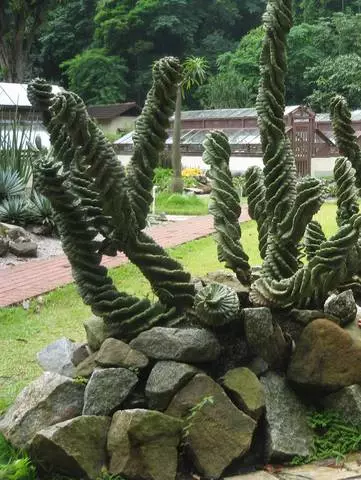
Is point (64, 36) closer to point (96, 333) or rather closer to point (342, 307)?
point (96, 333)

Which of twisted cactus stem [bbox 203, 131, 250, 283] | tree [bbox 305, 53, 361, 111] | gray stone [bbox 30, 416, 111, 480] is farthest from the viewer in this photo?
tree [bbox 305, 53, 361, 111]

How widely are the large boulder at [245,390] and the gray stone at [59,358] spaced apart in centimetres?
90

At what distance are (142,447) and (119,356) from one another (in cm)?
50

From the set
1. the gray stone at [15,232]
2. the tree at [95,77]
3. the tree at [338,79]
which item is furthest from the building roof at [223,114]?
the gray stone at [15,232]

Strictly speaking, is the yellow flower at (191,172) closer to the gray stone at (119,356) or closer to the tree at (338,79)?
the tree at (338,79)

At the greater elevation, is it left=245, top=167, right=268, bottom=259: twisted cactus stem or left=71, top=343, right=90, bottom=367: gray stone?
left=245, top=167, right=268, bottom=259: twisted cactus stem

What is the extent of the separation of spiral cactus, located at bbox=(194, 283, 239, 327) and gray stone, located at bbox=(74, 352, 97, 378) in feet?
1.92

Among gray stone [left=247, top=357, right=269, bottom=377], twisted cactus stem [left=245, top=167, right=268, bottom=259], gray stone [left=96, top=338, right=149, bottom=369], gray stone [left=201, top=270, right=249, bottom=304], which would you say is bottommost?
gray stone [left=247, top=357, right=269, bottom=377]

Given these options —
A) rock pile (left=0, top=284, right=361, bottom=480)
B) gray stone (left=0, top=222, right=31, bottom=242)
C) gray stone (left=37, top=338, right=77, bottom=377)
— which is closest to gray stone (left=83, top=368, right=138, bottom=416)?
rock pile (left=0, top=284, right=361, bottom=480)

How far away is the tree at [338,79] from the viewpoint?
2925cm

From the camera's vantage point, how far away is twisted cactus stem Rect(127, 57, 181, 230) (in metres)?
3.94

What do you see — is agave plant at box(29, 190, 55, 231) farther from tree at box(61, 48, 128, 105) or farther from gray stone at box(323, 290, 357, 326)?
tree at box(61, 48, 128, 105)

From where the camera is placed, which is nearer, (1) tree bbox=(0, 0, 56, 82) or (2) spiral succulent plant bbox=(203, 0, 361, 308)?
(2) spiral succulent plant bbox=(203, 0, 361, 308)

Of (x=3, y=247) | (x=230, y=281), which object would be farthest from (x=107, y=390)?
(x=3, y=247)
